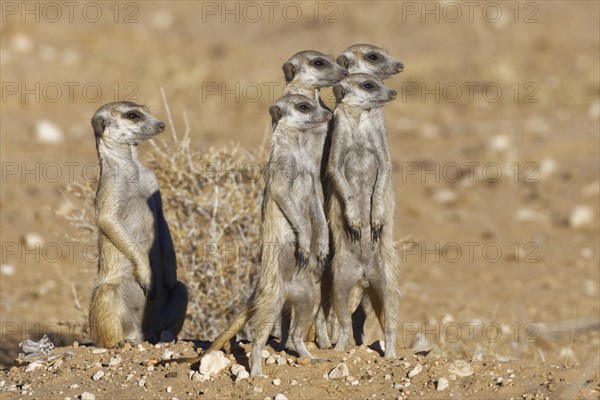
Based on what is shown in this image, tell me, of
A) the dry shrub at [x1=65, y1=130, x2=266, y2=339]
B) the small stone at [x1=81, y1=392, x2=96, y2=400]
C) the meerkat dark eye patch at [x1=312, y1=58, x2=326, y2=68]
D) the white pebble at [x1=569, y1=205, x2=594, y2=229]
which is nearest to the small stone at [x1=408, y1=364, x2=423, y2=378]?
the small stone at [x1=81, y1=392, x2=96, y2=400]

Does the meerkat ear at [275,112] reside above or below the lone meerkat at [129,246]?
above

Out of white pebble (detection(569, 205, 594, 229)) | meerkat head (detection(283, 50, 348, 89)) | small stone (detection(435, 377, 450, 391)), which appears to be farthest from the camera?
white pebble (detection(569, 205, 594, 229))

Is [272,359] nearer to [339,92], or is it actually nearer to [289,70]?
[339,92]

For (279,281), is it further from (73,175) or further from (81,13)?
(81,13)

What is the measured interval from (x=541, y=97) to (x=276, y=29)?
6.76 meters

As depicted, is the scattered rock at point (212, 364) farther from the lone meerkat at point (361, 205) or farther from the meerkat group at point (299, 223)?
the lone meerkat at point (361, 205)

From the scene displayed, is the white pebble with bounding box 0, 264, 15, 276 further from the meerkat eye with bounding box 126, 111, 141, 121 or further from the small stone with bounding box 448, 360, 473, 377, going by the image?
the small stone with bounding box 448, 360, 473, 377

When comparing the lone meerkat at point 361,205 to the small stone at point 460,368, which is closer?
the small stone at point 460,368

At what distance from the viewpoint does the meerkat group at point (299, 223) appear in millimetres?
5938

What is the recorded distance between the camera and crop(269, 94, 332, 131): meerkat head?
604cm

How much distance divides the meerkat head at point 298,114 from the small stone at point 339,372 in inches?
52.7

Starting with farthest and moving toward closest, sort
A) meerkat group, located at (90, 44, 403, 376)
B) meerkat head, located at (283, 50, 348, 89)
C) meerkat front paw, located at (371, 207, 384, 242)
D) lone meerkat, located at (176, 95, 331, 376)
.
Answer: meerkat head, located at (283, 50, 348, 89) → meerkat front paw, located at (371, 207, 384, 242) → meerkat group, located at (90, 44, 403, 376) → lone meerkat, located at (176, 95, 331, 376)

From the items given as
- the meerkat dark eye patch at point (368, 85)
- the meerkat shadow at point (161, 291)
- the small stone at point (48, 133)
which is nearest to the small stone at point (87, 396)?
the meerkat shadow at point (161, 291)

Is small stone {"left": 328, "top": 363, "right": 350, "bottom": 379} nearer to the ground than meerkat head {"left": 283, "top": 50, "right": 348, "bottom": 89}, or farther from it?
nearer to the ground
